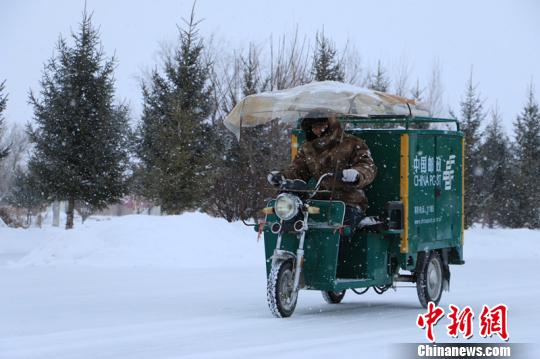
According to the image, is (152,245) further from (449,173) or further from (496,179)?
(496,179)

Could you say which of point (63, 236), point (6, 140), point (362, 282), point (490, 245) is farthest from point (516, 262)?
point (6, 140)

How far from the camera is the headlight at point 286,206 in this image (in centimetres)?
1041

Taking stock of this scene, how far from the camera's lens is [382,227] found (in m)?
11.3

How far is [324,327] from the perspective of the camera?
31.9 feet

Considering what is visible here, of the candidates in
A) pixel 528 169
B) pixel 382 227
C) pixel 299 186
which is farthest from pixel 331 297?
pixel 528 169

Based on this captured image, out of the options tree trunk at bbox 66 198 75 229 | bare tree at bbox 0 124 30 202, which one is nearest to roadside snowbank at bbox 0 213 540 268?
tree trunk at bbox 66 198 75 229

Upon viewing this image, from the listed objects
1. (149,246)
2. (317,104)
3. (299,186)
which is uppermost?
(317,104)

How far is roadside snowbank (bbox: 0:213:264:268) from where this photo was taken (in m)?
18.8

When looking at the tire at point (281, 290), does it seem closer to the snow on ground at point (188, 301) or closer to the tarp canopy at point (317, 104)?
the snow on ground at point (188, 301)

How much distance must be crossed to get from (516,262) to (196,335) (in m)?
14.5

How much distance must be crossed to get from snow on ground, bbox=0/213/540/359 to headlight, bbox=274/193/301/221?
1.11m

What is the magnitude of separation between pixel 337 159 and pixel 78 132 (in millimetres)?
20635

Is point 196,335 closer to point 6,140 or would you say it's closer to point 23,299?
point 23,299

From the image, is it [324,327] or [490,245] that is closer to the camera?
[324,327]
